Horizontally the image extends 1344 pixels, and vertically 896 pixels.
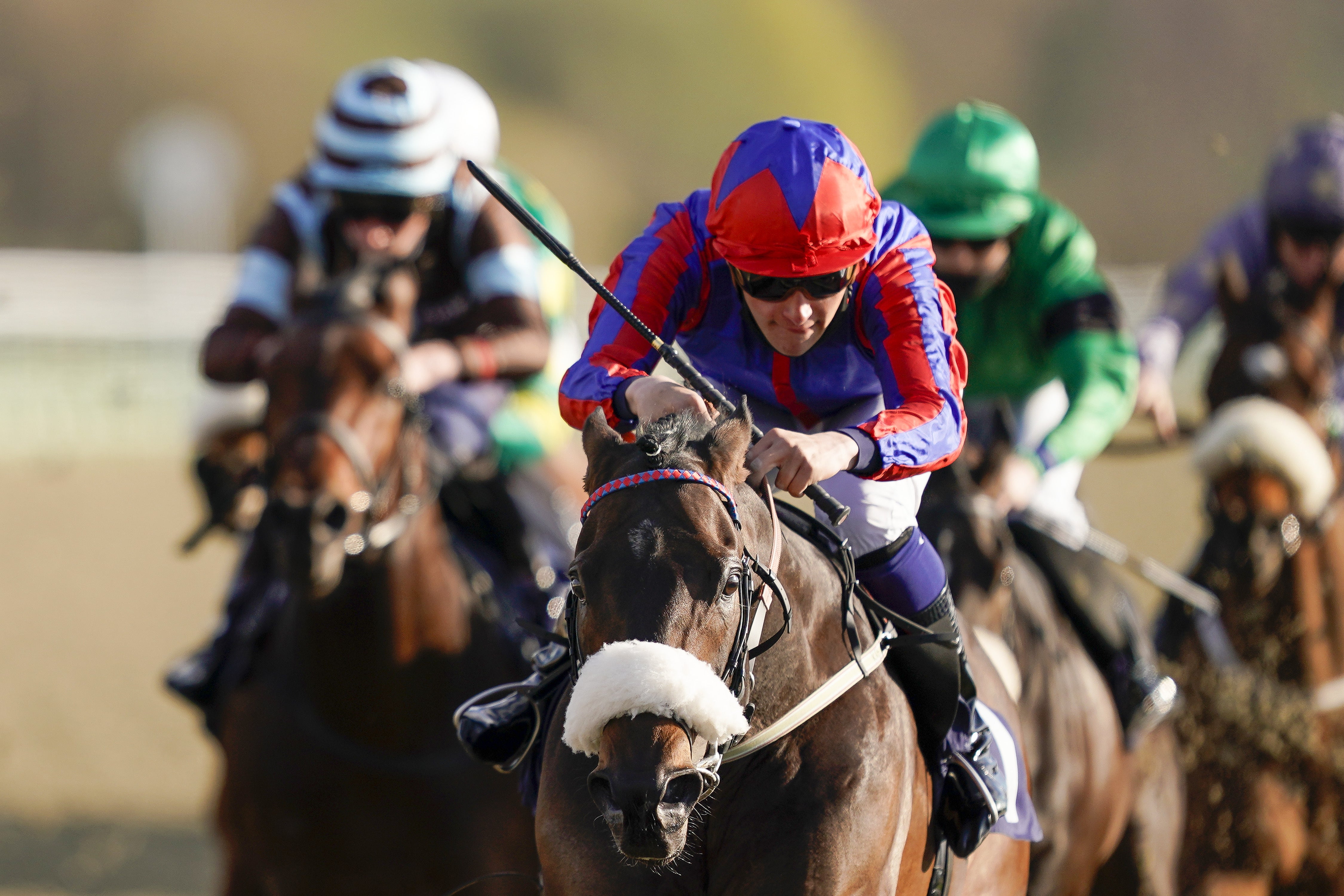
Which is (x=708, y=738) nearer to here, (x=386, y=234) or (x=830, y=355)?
(x=830, y=355)

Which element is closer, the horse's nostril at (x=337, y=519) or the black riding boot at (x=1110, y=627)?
the horse's nostril at (x=337, y=519)

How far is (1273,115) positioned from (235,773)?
26.0 m

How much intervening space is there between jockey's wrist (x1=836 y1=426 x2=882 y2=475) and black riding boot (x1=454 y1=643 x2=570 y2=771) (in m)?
0.67

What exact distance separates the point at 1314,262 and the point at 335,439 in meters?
3.57

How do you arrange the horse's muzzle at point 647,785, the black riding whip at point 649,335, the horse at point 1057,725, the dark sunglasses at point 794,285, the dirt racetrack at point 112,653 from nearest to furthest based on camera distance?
1. the horse's muzzle at point 647,785
2. the black riding whip at point 649,335
3. the dark sunglasses at point 794,285
4. the horse at point 1057,725
5. the dirt racetrack at point 112,653

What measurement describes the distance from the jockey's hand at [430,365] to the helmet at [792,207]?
1655mm

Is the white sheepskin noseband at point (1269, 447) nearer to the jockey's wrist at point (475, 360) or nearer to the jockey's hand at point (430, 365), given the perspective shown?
the jockey's wrist at point (475, 360)

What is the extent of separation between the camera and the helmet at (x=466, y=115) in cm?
502

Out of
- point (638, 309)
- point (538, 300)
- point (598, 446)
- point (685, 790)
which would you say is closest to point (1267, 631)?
point (538, 300)

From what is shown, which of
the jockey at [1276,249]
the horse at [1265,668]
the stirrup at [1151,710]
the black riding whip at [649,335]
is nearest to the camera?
the black riding whip at [649,335]

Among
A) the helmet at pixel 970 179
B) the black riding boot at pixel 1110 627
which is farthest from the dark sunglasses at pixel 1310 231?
the black riding boot at pixel 1110 627

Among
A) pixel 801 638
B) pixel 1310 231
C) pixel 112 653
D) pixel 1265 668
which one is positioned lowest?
pixel 112 653

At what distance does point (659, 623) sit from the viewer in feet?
6.88

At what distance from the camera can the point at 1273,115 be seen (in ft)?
87.8
